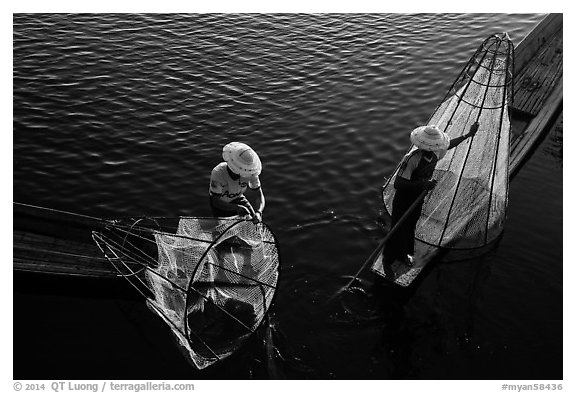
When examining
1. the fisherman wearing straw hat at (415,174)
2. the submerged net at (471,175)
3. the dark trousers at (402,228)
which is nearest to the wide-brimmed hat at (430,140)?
the fisherman wearing straw hat at (415,174)

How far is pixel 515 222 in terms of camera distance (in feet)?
32.5

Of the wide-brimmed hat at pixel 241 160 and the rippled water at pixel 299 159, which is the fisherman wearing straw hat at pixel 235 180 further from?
the rippled water at pixel 299 159

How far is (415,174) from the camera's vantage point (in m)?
7.57

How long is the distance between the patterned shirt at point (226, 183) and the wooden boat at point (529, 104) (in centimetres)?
256

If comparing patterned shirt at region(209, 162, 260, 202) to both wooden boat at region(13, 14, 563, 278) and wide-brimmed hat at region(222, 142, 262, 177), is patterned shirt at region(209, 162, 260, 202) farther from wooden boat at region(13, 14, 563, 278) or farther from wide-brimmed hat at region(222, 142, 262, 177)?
wooden boat at region(13, 14, 563, 278)

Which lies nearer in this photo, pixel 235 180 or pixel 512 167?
pixel 235 180

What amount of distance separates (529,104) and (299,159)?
19.3ft

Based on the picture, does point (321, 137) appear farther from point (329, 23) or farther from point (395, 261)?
point (329, 23)

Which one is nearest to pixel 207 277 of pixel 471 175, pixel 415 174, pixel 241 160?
pixel 241 160

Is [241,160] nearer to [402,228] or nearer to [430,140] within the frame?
[430,140]

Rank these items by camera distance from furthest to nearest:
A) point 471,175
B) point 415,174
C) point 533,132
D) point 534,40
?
point 534,40 < point 533,132 < point 471,175 < point 415,174

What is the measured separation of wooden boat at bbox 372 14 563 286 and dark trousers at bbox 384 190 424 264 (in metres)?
0.16

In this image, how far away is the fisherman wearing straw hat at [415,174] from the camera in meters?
7.32

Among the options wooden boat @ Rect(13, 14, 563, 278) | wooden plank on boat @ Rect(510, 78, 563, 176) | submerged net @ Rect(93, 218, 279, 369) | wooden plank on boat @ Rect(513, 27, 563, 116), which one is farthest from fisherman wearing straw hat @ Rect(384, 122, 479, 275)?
wooden plank on boat @ Rect(513, 27, 563, 116)
